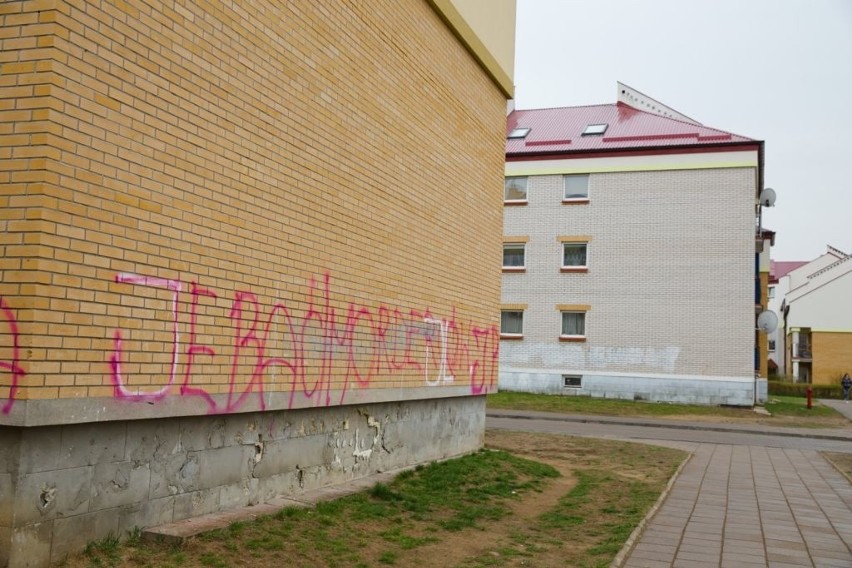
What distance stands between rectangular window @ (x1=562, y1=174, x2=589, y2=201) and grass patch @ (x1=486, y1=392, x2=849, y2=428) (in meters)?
8.41

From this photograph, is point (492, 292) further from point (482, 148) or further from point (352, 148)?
point (352, 148)

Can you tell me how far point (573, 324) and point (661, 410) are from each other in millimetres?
6504

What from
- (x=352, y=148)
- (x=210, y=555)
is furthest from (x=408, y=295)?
(x=210, y=555)

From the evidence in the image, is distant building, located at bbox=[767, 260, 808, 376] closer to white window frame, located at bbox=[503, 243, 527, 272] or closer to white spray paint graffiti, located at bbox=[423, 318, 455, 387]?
white window frame, located at bbox=[503, 243, 527, 272]

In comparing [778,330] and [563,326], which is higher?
[778,330]

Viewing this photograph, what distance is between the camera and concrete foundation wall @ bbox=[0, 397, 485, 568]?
16.4ft

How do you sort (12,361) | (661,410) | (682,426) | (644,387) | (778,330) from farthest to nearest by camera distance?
(778,330), (644,387), (661,410), (682,426), (12,361)

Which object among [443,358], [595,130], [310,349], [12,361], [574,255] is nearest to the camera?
[12,361]

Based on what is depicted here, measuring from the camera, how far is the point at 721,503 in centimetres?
998

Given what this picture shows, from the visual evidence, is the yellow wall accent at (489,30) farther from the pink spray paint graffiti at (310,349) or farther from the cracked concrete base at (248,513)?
the cracked concrete base at (248,513)

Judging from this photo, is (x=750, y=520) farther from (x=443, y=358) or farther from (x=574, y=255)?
(x=574, y=255)

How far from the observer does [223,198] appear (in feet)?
22.5

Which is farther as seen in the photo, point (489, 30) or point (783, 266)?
point (783, 266)

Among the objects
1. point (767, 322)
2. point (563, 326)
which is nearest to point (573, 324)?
point (563, 326)
